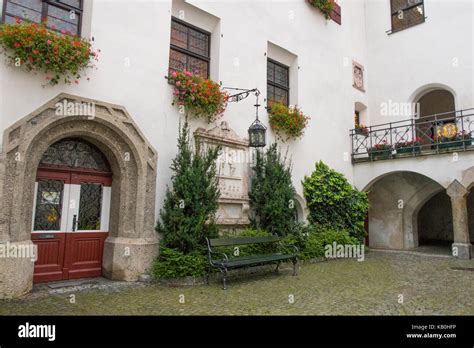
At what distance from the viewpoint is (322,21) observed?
39.7ft

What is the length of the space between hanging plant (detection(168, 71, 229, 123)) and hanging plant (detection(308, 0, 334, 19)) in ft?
19.6

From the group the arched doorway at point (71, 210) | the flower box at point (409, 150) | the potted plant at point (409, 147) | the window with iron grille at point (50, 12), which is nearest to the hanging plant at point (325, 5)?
the potted plant at point (409, 147)

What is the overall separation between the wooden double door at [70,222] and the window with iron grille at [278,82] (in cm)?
563

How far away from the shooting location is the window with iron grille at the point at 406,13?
12.9m

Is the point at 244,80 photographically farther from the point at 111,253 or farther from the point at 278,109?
the point at 111,253

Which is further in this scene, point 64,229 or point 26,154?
point 64,229

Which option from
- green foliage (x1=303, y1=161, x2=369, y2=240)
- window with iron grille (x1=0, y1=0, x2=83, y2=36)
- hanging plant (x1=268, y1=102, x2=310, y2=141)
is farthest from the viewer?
green foliage (x1=303, y1=161, x2=369, y2=240)

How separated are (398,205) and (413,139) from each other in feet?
8.45

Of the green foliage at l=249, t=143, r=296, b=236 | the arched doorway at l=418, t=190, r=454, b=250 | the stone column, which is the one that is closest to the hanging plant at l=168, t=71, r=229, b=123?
the green foliage at l=249, t=143, r=296, b=236

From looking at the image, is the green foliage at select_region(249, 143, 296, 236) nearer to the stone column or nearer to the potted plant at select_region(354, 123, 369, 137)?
the potted plant at select_region(354, 123, 369, 137)

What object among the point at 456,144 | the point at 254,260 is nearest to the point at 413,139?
the point at 456,144

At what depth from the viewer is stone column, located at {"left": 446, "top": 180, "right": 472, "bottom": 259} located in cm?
999
